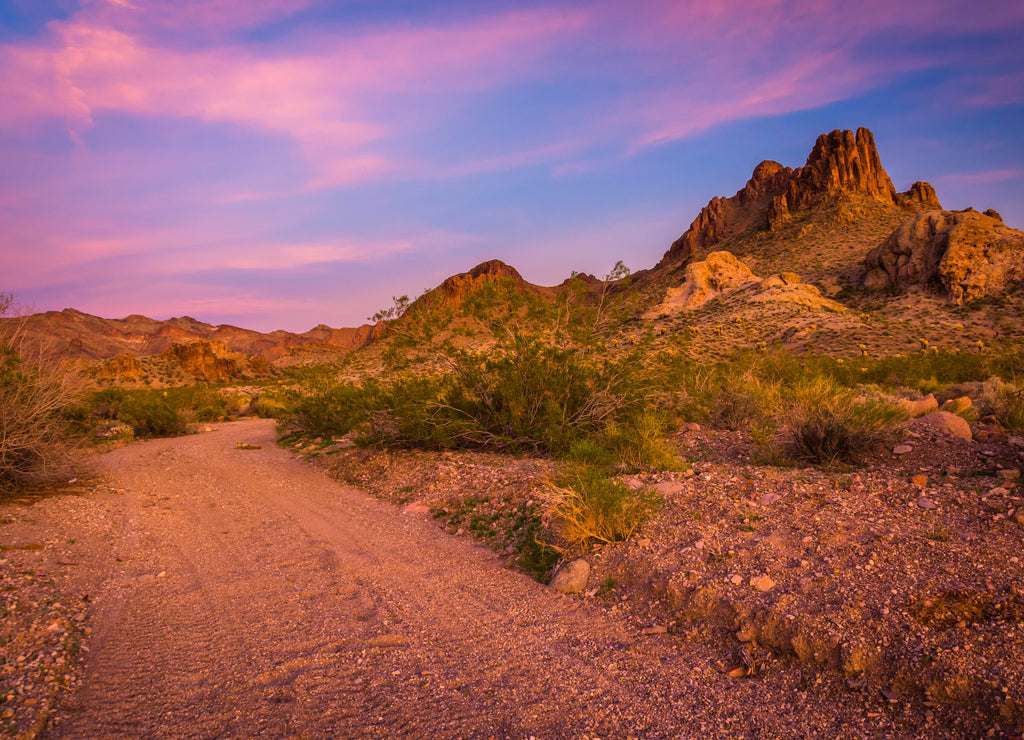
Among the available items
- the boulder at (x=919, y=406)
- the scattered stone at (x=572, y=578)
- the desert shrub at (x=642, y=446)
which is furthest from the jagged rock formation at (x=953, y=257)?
the scattered stone at (x=572, y=578)

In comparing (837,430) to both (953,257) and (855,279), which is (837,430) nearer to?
(953,257)

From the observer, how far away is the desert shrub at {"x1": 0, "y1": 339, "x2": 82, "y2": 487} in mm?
8641

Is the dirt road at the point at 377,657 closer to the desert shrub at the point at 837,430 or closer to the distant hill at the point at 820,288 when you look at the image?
the desert shrub at the point at 837,430

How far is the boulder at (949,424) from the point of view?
7.28 m

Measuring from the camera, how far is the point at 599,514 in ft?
18.1

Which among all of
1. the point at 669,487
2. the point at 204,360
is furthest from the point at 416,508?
the point at 204,360

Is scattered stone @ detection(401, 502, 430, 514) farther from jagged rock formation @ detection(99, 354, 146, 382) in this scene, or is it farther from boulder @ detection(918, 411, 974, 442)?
jagged rock formation @ detection(99, 354, 146, 382)

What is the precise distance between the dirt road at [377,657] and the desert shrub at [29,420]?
11.1 feet

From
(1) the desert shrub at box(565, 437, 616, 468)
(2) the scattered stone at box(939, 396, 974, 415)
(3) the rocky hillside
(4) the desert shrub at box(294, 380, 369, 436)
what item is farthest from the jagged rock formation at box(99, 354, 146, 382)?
(2) the scattered stone at box(939, 396, 974, 415)

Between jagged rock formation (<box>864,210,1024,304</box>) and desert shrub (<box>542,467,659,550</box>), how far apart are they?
43.4 meters

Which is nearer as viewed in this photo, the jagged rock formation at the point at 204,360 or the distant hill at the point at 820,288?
the distant hill at the point at 820,288

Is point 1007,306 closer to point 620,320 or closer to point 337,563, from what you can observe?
point 620,320

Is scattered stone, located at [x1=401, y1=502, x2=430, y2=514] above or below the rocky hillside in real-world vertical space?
below

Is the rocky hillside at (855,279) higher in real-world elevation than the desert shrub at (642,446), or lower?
higher
